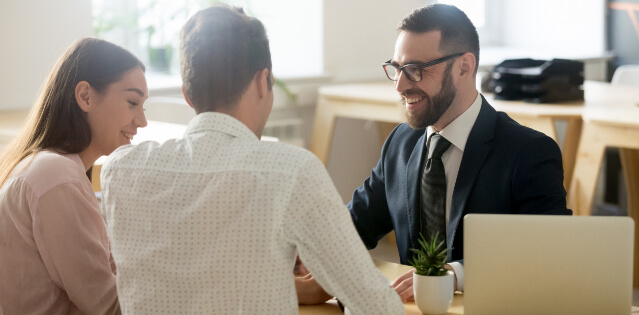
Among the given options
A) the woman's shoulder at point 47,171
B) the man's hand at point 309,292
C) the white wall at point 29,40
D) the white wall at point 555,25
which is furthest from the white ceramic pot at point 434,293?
the white wall at point 555,25

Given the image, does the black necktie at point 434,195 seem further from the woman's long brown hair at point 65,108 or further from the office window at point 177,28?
the office window at point 177,28

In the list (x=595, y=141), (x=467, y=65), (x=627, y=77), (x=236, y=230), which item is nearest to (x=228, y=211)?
(x=236, y=230)

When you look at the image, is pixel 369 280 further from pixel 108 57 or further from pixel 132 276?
pixel 108 57

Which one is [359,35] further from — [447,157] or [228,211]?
[228,211]

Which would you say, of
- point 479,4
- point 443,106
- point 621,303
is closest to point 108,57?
point 443,106

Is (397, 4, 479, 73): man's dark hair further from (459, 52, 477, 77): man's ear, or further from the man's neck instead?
the man's neck

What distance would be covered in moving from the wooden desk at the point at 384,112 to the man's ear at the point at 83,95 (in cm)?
219

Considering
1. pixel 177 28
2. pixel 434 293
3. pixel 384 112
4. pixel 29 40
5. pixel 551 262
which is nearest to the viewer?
pixel 551 262

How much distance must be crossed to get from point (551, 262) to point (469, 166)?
627mm

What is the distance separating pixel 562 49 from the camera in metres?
6.01

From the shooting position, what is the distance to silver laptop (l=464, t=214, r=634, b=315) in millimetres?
1449

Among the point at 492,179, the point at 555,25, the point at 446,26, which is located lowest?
the point at 555,25

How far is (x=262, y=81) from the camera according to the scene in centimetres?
135

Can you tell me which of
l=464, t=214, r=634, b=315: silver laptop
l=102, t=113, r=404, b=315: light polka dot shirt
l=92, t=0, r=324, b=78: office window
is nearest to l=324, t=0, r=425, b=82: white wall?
l=92, t=0, r=324, b=78: office window
